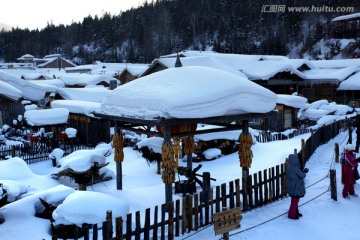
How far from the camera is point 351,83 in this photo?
Answer: 121ft

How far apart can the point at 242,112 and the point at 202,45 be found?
3921 inches

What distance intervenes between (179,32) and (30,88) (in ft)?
298

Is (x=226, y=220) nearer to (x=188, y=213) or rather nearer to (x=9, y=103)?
(x=188, y=213)

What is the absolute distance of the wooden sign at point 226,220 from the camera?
6.30 metres

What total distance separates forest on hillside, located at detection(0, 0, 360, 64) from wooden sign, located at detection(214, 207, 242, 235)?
2842 inches

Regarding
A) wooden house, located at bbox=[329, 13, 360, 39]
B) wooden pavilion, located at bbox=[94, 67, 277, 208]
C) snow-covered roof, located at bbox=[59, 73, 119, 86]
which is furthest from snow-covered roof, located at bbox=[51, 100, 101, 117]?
wooden house, located at bbox=[329, 13, 360, 39]

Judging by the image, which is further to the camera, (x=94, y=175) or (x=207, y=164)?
(x=207, y=164)

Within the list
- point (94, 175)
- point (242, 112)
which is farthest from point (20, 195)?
point (242, 112)

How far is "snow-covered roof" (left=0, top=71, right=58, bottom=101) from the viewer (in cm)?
3038

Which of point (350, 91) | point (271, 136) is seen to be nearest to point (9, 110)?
point (271, 136)

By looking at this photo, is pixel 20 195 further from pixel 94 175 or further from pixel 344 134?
pixel 344 134

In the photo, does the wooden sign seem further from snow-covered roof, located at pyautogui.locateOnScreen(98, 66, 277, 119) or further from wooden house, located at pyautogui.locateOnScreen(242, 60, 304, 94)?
wooden house, located at pyautogui.locateOnScreen(242, 60, 304, 94)

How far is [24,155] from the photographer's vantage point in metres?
18.7

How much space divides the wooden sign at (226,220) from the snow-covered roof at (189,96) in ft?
7.88
